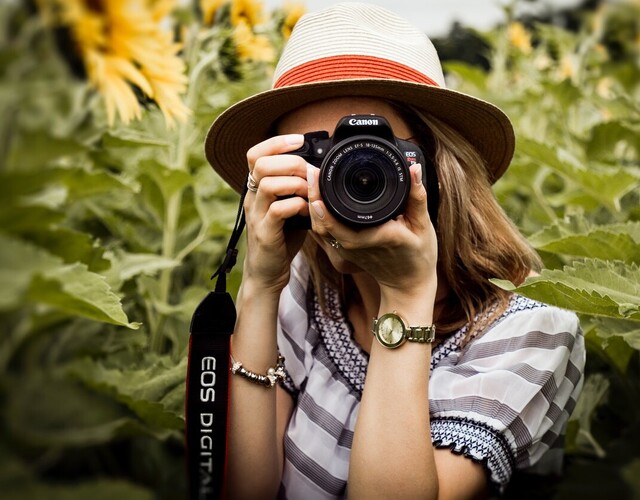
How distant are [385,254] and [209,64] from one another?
2.98 ft

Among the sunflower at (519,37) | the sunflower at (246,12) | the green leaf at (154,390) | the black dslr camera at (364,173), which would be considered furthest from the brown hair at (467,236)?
the sunflower at (519,37)

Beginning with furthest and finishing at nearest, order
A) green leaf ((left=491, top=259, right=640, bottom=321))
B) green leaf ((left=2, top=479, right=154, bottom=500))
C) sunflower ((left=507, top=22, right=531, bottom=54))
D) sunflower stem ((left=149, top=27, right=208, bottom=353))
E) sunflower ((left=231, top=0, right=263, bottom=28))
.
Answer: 1. sunflower ((left=507, top=22, right=531, bottom=54))
2. sunflower ((left=231, top=0, right=263, bottom=28))
3. sunflower stem ((left=149, top=27, right=208, bottom=353))
4. green leaf ((left=491, top=259, right=640, bottom=321))
5. green leaf ((left=2, top=479, right=154, bottom=500))

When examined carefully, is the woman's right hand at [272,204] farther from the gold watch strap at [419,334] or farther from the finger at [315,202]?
the gold watch strap at [419,334]

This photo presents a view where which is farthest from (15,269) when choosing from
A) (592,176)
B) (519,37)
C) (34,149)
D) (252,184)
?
(519,37)

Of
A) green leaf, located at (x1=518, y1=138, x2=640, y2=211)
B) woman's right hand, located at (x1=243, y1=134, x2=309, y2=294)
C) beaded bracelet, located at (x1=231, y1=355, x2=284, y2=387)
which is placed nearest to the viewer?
woman's right hand, located at (x1=243, y1=134, x2=309, y2=294)

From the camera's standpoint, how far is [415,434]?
3.51 ft

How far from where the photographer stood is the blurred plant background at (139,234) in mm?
370

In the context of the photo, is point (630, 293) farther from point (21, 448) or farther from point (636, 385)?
point (21, 448)

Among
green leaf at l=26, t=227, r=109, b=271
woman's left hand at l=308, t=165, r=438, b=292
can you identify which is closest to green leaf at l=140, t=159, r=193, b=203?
woman's left hand at l=308, t=165, r=438, b=292

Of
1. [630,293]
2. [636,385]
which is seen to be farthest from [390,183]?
[636,385]

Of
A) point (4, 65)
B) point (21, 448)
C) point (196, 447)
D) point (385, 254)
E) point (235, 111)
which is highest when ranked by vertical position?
point (235, 111)

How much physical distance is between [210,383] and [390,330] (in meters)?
0.27

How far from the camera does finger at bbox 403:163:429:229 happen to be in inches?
41.2

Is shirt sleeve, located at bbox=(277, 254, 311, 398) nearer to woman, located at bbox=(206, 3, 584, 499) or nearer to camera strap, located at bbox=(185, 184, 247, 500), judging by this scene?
woman, located at bbox=(206, 3, 584, 499)
